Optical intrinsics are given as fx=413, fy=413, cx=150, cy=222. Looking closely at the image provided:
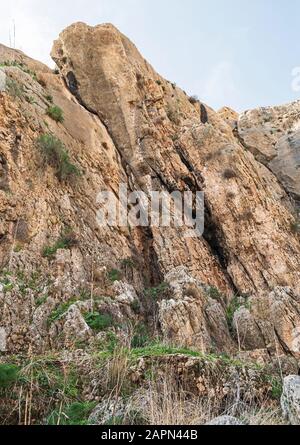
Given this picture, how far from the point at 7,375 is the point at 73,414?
0.81 metres

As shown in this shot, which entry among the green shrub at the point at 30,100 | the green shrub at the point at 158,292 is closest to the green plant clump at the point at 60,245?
the green shrub at the point at 158,292

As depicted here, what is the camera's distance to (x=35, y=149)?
1498 centimetres

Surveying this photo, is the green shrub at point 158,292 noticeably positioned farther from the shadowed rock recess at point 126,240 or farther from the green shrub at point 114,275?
the green shrub at point 114,275

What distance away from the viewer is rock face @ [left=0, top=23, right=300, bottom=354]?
12.0m

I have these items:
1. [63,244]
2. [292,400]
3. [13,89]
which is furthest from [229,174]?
[292,400]

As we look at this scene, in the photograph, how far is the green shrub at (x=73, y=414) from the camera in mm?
4211

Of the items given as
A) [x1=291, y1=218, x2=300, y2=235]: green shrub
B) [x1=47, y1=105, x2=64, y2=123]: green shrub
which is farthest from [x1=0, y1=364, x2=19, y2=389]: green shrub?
[x1=291, y1=218, x2=300, y2=235]: green shrub

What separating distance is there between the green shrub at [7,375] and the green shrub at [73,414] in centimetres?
55

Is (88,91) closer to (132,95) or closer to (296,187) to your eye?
(132,95)

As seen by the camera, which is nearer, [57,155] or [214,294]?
[57,155]

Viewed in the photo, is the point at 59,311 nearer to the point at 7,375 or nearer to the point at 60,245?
the point at 60,245

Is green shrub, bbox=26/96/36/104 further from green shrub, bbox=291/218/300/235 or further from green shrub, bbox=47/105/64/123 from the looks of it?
green shrub, bbox=291/218/300/235

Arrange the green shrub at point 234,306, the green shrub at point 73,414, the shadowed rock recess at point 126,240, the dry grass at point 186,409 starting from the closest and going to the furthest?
the dry grass at point 186,409, the green shrub at point 73,414, the shadowed rock recess at point 126,240, the green shrub at point 234,306

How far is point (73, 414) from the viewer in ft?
14.3
